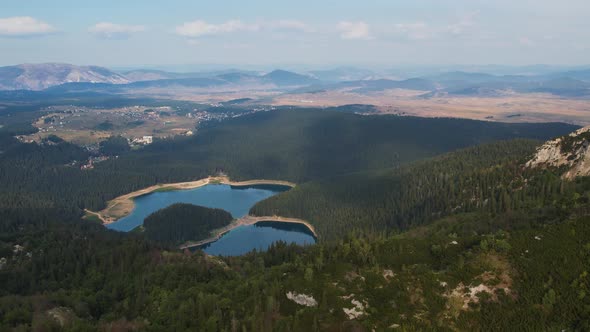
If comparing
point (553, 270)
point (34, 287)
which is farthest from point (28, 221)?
point (553, 270)

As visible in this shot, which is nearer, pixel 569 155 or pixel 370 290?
pixel 370 290

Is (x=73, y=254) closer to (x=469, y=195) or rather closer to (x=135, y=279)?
(x=135, y=279)

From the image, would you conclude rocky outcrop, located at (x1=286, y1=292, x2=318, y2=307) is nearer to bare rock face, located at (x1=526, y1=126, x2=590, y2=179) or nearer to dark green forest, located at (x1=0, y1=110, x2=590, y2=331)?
dark green forest, located at (x1=0, y1=110, x2=590, y2=331)

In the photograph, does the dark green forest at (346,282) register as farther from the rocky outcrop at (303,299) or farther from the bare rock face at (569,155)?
the bare rock face at (569,155)

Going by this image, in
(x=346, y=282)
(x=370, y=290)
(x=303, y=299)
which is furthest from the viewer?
(x=346, y=282)

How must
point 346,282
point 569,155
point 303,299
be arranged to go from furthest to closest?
1. point 569,155
2. point 346,282
3. point 303,299

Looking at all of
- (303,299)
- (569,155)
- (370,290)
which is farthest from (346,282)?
(569,155)

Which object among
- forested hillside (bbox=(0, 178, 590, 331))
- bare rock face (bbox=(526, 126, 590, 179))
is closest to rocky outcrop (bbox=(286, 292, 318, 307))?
forested hillside (bbox=(0, 178, 590, 331))

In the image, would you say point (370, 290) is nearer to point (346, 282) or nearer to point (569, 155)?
point (346, 282)
